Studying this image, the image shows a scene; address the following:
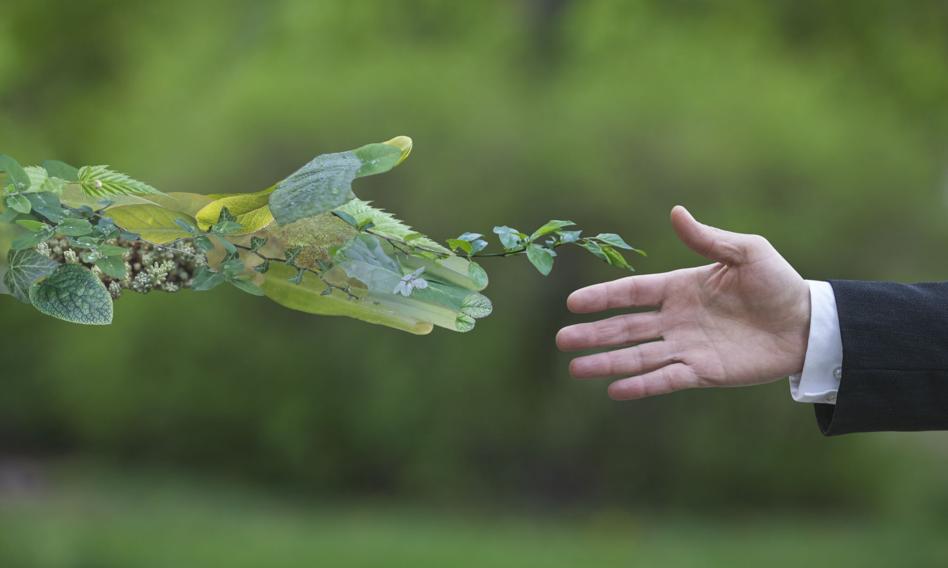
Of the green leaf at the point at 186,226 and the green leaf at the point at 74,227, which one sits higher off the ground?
the green leaf at the point at 186,226

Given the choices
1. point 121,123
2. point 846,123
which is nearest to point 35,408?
point 121,123

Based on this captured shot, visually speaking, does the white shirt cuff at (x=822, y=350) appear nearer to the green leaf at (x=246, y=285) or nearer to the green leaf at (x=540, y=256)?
the green leaf at (x=540, y=256)

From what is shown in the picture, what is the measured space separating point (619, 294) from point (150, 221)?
0.69 metres

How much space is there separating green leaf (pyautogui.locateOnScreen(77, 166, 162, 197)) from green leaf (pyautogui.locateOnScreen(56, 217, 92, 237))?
0.21 ft

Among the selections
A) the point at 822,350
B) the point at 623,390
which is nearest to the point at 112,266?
the point at 623,390

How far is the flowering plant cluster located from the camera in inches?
45.5

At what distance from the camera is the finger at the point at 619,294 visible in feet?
4.57

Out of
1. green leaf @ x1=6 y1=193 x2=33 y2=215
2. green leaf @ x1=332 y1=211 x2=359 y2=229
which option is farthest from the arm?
green leaf @ x1=6 y1=193 x2=33 y2=215

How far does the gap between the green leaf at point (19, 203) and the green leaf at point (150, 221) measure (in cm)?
10

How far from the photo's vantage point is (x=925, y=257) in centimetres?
401

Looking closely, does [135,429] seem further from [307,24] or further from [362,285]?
[362,285]

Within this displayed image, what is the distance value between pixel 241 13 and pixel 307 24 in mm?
633

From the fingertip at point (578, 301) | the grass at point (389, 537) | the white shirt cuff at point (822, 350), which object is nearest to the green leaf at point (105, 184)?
the fingertip at point (578, 301)

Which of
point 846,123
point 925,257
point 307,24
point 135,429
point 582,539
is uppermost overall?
point 307,24
